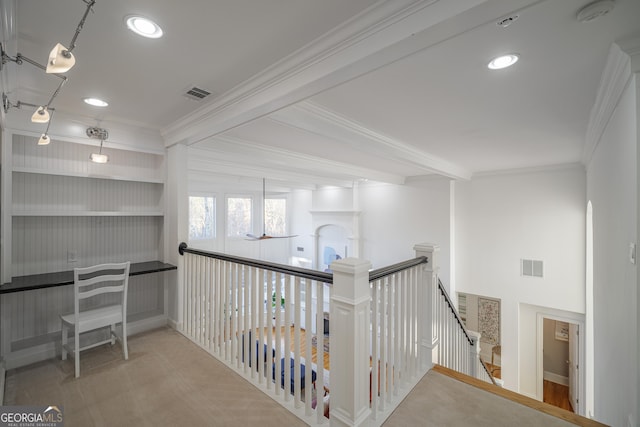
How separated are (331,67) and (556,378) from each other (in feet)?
29.9

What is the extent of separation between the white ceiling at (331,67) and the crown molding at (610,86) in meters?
0.06

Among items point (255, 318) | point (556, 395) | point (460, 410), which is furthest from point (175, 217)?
point (556, 395)

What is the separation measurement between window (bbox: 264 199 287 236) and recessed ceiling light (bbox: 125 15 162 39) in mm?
7906

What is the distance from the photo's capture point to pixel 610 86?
6.25ft

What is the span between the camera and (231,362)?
2494mm

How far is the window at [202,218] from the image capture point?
7.46m

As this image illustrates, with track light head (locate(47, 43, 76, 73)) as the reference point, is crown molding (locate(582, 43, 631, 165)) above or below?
above

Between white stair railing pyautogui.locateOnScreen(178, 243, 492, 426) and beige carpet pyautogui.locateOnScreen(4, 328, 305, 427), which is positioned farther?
beige carpet pyautogui.locateOnScreen(4, 328, 305, 427)

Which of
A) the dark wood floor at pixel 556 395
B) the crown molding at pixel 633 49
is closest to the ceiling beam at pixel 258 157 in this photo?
the crown molding at pixel 633 49

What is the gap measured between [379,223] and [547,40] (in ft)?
19.6

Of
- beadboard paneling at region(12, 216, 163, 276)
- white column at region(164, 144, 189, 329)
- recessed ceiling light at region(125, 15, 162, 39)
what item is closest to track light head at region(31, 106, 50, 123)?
recessed ceiling light at region(125, 15, 162, 39)

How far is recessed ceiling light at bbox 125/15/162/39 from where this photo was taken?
1474 millimetres

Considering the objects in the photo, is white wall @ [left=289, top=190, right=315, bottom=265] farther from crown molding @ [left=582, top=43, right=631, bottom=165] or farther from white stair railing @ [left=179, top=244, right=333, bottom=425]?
crown molding @ [left=582, top=43, right=631, bottom=165]

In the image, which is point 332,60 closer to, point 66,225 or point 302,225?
point 66,225
